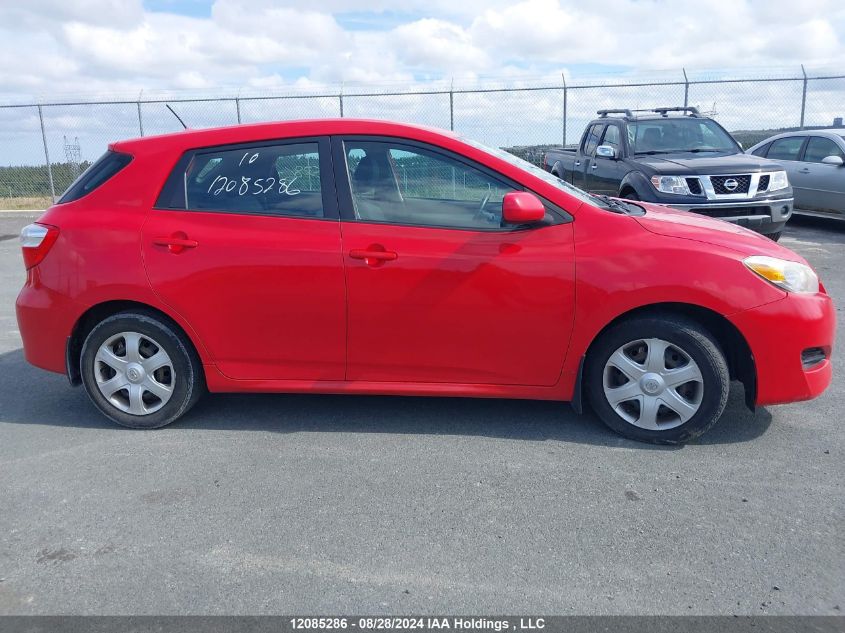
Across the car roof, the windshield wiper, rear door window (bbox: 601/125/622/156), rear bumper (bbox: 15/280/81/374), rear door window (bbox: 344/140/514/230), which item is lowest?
rear bumper (bbox: 15/280/81/374)

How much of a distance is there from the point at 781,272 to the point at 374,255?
2.16m

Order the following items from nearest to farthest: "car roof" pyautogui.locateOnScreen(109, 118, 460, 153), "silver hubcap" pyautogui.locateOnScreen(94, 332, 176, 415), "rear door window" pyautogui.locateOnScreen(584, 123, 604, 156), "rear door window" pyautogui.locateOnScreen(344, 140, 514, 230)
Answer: "rear door window" pyautogui.locateOnScreen(344, 140, 514, 230) → "car roof" pyautogui.locateOnScreen(109, 118, 460, 153) → "silver hubcap" pyautogui.locateOnScreen(94, 332, 176, 415) → "rear door window" pyautogui.locateOnScreen(584, 123, 604, 156)

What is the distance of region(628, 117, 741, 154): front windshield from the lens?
1034 centimetres

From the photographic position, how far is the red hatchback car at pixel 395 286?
13.2 ft

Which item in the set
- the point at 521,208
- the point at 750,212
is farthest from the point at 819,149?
the point at 521,208

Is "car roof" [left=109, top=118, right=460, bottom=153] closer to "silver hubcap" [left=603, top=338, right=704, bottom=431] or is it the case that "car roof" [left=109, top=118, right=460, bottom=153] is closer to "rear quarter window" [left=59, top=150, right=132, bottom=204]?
"rear quarter window" [left=59, top=150, right=132, bottom=204]

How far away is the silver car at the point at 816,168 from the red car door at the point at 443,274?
933 centimetres

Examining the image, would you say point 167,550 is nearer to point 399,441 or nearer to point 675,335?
point 399,441

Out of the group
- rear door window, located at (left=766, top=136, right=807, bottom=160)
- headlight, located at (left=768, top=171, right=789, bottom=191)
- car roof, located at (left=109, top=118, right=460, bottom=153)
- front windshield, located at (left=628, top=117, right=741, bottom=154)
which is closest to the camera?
car roof, located at (left=109, top=118, right=460, bottom=153)

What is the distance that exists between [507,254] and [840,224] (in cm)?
1132

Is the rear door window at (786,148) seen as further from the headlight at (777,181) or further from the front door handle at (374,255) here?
the front door handle at (374,255)

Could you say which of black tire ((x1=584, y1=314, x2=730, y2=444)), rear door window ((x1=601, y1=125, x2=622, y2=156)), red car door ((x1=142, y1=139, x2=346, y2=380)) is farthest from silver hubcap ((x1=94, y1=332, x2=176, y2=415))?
rear door window ((x1=601, y1=125, x2=622, y2=156))

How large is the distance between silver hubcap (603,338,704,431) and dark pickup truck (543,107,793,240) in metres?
5.52

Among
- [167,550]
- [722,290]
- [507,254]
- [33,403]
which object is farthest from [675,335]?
[33,403]
